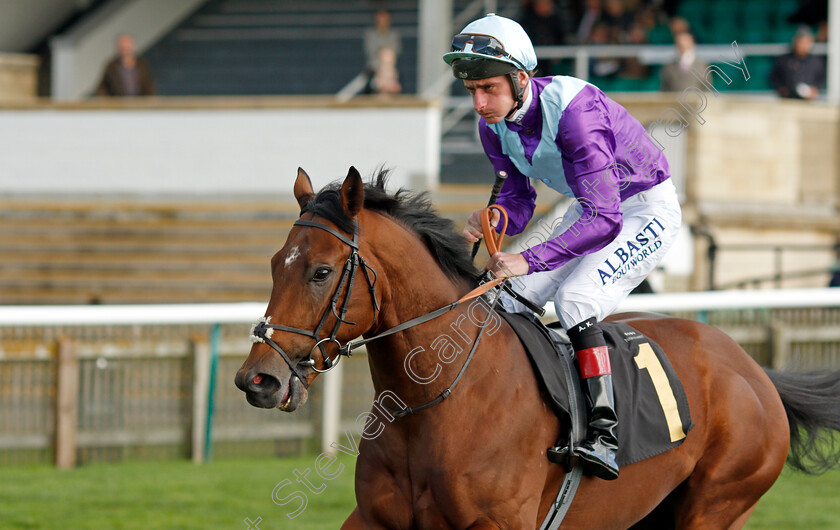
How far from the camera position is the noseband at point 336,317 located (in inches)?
117

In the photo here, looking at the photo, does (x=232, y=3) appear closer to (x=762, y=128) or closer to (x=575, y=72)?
(x=575, y=72)

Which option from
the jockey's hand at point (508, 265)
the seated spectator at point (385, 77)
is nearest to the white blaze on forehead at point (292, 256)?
the jockey's hand at point (508, 265)

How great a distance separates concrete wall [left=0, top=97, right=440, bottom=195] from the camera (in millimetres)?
11711

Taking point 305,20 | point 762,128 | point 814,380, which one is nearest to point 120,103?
point 305,20

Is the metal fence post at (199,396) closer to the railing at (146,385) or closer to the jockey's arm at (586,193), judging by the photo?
the railing at (146,385)

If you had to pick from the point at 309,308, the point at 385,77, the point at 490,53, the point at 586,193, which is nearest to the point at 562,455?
the point at 586,193

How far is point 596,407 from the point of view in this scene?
357cm

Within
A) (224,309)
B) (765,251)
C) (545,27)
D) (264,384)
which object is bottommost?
(765,251)

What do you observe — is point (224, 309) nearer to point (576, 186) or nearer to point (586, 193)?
point (576, 186)

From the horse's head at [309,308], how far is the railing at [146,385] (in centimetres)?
402

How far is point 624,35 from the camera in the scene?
42.7ft

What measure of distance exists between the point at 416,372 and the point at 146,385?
4.18 meters

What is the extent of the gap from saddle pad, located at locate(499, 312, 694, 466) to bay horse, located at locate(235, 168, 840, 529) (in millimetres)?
51

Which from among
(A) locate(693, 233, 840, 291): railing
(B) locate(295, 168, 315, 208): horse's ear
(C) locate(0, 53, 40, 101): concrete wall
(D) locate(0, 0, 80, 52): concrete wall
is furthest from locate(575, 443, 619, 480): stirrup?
(D) locate(0, 0, 80, 52): concrete wall
